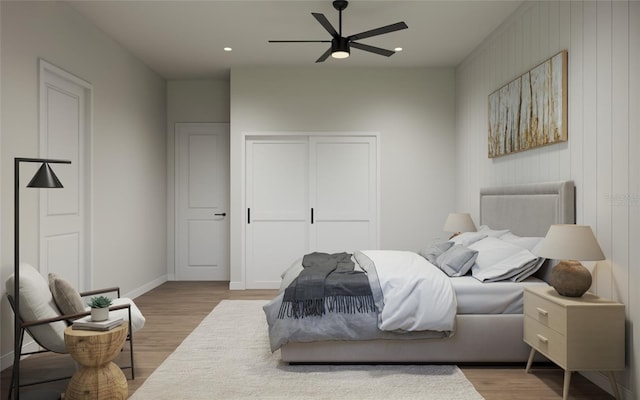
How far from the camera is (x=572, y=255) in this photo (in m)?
2.55

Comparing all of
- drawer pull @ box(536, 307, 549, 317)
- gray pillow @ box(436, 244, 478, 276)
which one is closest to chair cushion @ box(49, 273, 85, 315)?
gray pillow @ box(436, 244, 478, 276)

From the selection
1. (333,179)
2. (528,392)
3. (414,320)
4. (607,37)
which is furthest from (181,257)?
(607,37)

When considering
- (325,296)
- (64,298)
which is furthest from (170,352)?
(325,296)

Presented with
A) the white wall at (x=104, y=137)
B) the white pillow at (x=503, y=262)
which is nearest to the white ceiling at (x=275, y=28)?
the white wall at (x=104, y=137)

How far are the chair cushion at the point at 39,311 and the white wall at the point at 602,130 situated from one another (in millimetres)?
3347

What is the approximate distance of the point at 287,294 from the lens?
3.05 meters

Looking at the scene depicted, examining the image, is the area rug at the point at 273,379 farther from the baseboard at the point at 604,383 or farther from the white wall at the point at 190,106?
the white wall at the point at 190,106

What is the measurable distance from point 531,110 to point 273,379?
2894 millimetres

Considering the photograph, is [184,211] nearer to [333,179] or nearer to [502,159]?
[333,179]

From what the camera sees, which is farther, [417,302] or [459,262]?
[459,262]

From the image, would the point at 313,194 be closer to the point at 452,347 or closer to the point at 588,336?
the point at 452,347

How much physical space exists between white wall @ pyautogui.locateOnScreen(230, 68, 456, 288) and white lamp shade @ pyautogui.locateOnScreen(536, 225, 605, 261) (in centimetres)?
314

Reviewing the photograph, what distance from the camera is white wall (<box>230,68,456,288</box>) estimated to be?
18.8 ft

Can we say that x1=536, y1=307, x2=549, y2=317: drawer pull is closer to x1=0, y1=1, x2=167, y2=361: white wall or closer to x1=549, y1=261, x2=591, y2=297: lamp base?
x1=549, y1=261, x2=591, y2=297: lamp base
